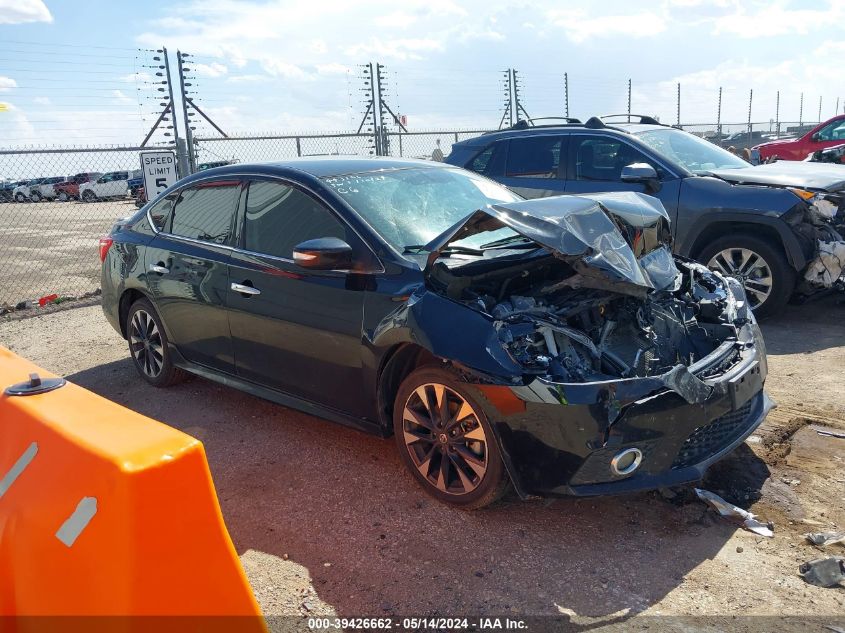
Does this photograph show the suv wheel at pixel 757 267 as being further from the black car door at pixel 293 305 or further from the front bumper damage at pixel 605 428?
the black car door at pixel 293 305

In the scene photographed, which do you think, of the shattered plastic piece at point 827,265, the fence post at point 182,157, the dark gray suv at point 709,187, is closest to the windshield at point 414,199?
the dark gray suv at point 709,187

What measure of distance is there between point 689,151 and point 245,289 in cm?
519

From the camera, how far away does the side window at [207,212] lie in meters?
4.71

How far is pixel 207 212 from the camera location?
4.93m

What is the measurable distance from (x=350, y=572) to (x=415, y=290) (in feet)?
4.39

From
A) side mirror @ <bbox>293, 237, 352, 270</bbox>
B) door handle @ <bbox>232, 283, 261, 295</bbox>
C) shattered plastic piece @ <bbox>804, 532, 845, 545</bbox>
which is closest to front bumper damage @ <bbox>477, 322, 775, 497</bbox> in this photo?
shattered plastic piece @ <bbox>804, 532, 845, 545</bbox>

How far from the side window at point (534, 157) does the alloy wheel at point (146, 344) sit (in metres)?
4.13

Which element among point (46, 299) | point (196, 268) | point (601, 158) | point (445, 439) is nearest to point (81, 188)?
point (46, 299)

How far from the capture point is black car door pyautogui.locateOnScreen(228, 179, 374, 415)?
388 centimetres

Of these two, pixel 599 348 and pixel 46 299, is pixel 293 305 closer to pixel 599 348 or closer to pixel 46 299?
pixel 599 348

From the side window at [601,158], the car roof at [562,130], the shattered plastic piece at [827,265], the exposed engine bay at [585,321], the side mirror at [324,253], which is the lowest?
the shattered plastic piece at [827,265]

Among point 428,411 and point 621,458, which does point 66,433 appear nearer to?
point 428,411

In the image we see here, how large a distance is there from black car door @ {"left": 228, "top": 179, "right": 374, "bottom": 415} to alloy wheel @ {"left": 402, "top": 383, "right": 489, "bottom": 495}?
1.28 ft

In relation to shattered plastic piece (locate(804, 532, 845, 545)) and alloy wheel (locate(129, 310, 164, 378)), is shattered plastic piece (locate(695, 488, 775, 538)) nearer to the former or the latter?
shattered plastic piece (locate(804, 532, 845, 545))
